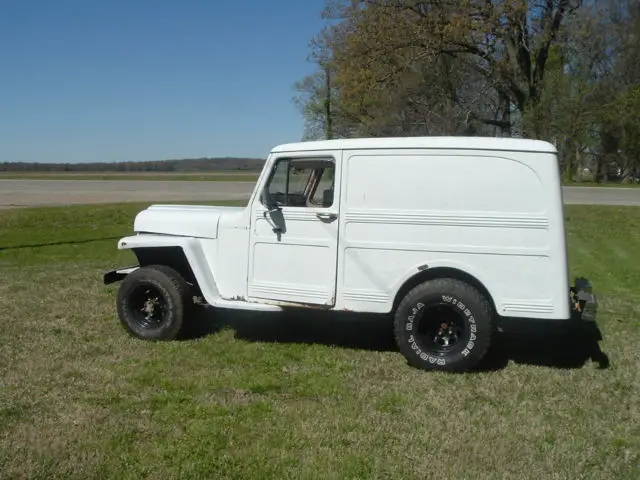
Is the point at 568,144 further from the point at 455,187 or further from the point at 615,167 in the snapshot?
the point at 615,167

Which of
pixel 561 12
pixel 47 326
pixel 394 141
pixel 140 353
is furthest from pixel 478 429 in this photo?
pixel 561 12

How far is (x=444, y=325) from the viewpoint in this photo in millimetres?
5715

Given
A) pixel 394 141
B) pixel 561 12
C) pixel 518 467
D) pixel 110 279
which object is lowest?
pixel 518 467

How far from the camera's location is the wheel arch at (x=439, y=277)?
18.3 feet

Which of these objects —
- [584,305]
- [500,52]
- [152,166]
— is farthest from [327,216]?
[152,166]

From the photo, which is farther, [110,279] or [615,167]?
[615,167]

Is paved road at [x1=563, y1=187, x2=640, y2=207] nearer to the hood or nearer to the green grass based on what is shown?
the hood

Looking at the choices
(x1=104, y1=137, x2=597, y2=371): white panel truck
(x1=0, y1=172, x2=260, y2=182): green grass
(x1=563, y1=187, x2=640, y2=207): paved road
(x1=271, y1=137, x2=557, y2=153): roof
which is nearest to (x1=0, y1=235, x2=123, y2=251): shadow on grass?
(x1=104, y1=137, x2=597, y2=371): white panel truck

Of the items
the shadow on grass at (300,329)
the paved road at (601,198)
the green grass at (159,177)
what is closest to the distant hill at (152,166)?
the green grass at (159,177)

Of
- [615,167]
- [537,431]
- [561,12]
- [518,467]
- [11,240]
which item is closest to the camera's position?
[518,467]

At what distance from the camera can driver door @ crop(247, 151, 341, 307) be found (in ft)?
19.6

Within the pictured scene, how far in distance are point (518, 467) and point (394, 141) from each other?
2.89 metres

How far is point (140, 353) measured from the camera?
6176mm

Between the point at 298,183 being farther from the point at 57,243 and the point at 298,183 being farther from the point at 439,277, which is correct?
the point at 57,243
